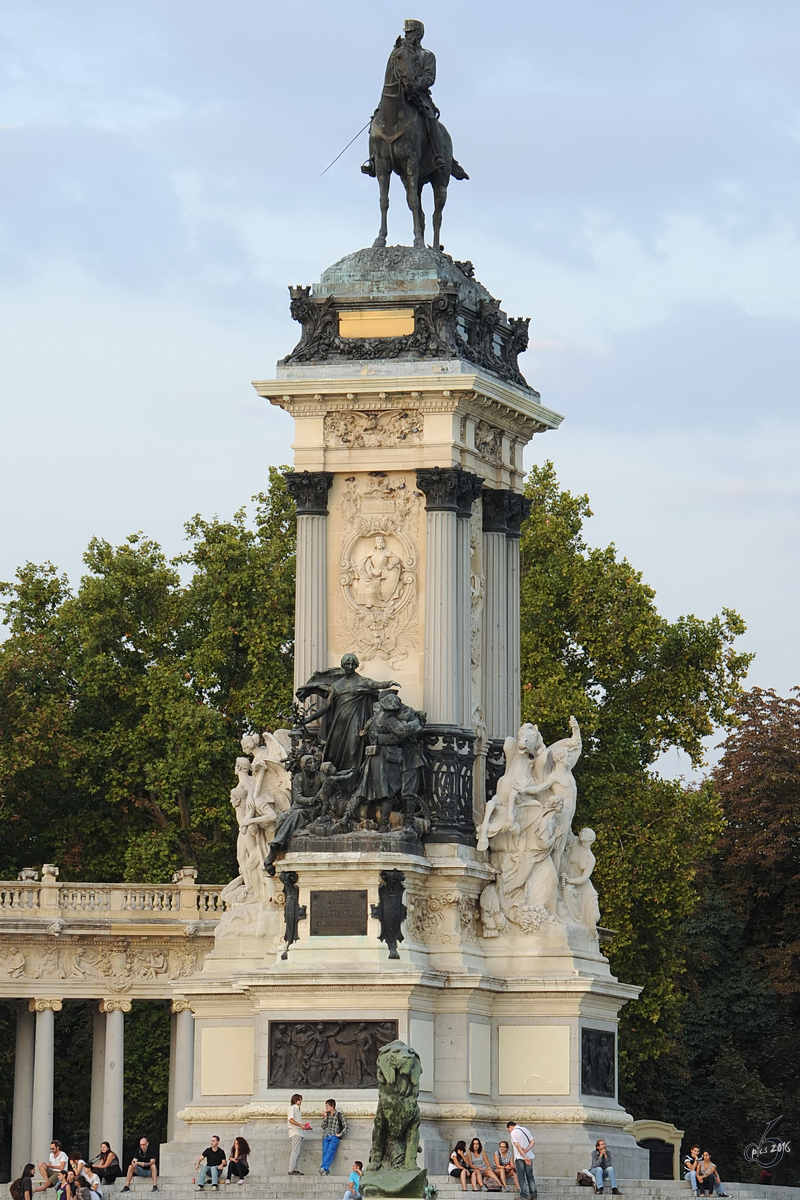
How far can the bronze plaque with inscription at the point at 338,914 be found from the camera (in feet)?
135

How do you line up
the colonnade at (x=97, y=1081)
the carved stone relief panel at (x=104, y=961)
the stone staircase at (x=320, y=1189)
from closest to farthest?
the stone staircase at (x=320, y=1189) → the colonnade at (x=97, y=1081) → the carved stone relief panel at (x=104, y=961)

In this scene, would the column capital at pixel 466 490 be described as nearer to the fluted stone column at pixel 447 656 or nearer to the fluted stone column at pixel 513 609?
the fluted stone column at pixel 447 656

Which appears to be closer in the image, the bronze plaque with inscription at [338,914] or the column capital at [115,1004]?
the bronze plaque with inscription at [338,914]

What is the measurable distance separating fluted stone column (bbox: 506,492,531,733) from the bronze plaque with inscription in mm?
4320

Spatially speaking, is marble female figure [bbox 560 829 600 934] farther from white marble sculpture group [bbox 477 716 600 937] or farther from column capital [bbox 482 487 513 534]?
column capital [bbox 482 487 513 534]

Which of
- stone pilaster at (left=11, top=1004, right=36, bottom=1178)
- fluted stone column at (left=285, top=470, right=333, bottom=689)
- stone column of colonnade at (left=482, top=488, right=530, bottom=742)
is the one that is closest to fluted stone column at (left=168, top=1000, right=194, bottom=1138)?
stone pilaster at (left=11, top=1004, right=36, bottom=1178)

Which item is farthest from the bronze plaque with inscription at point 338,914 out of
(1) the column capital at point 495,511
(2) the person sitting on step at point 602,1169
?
(1) the column capital at point 495,511

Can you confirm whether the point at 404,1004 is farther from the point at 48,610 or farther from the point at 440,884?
the point at 48,610

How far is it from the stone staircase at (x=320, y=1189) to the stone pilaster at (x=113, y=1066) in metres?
13.9

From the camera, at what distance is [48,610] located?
6512cm

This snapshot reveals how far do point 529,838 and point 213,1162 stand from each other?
6.08 metres

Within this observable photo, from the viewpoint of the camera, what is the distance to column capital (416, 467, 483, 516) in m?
42.9

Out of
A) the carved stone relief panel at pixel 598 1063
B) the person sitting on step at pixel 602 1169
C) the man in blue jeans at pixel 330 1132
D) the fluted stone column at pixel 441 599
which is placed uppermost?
the fluted stone column at pixel 441 599

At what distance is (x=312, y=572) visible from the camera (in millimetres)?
43500
